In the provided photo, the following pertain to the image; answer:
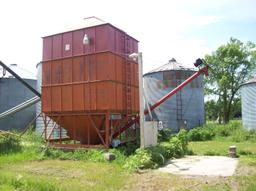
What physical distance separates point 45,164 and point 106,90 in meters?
4.39

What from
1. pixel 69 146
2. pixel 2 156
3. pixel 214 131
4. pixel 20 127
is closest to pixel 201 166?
pixel 69 146

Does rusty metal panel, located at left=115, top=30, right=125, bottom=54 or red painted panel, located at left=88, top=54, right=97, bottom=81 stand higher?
rusty metal panel, located at left=115, top=30, right=125, bottom=54

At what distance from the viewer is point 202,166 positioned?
44.0 feet

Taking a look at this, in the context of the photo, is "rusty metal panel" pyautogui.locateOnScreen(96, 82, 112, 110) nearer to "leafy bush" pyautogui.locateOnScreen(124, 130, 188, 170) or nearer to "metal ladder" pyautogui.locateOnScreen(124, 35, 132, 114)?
→ "metal ladder" pyautogui.locateOnScreen(124, 35, 132, 114)

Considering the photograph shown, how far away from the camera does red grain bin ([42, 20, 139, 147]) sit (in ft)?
54.9

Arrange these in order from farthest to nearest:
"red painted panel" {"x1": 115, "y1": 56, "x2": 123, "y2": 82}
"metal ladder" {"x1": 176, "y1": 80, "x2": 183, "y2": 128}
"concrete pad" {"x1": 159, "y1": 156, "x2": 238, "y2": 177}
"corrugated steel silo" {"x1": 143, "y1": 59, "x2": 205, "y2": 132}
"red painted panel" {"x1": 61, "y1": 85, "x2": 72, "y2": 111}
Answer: "corrugated steel silo" {"x1": 143, "y1": 59, "x2": 205, "y2": 132}
"metal ladder" {"x1": 176, "y1": 80, "x2": 183, "y2": 128}
"red painted panel" {"x1": 61, "y1": 85, "x2": 72, "y2": 111}
"red painted panel" {"x1": 115, "y1": 56, "x2": 123, "y2": 82}
"concrete pad" {"x1": 159, "y1": 156, "x2": 238, "y2": 177}

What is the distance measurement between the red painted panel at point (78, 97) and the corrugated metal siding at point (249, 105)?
599 inches

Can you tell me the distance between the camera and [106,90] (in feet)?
54.2

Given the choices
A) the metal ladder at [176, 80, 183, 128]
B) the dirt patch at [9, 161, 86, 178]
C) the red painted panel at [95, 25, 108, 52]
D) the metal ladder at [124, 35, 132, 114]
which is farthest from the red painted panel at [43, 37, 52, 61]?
the metal ladder at [176, 80, 183, 128]

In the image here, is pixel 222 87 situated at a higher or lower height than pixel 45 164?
higher

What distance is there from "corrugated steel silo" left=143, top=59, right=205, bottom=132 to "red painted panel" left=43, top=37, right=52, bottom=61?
1394 centimetres

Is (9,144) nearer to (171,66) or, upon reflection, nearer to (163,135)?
(163,135)

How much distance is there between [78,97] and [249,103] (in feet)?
51.7

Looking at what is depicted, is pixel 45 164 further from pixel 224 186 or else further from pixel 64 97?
pixel 224 186
